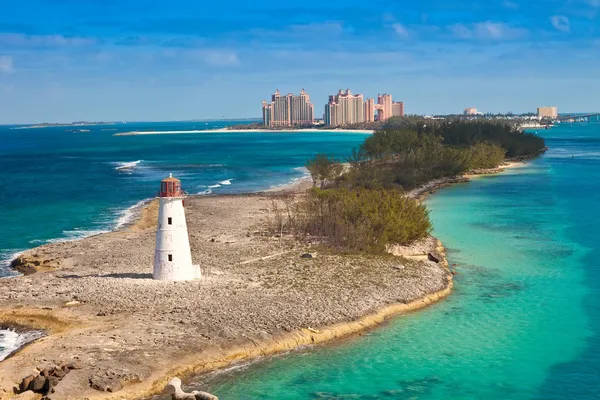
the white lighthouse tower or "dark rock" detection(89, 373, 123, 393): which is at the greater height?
the white lighthouse tower

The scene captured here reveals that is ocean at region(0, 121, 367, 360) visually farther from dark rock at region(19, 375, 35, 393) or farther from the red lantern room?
the red lantern room

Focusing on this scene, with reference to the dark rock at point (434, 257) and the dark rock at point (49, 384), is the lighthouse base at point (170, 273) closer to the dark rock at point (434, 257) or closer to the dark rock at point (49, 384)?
the dark rock at point (49, 384)

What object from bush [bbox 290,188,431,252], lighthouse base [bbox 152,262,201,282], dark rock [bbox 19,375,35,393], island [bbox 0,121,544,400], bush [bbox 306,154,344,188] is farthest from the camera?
bush [bbox 306,154,344,188]

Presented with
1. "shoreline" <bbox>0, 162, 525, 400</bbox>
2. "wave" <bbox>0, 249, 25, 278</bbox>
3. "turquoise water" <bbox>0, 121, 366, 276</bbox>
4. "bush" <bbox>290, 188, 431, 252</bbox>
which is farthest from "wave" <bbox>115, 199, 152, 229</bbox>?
"shoreline" <bbox>0, 162, 525, 400</bbox>

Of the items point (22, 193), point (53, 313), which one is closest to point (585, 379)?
point (53, 313)

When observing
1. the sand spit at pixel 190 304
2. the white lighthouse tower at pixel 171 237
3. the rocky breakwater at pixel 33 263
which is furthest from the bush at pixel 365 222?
the rocky breakwater at pixel 33 263

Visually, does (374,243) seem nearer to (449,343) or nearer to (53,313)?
(449,343)

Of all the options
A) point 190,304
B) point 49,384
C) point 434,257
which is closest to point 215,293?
point 190,304

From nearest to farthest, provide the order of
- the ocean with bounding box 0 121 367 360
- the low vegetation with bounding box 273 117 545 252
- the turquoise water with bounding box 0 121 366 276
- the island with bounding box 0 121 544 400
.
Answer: the island with bounding box 0 121 544 400 → the low vegetation with bounding box 273 117 545 252 → the ocean with bounding box 0 121 367 360 → the turquoise water with bounding box 0 121 366 276
